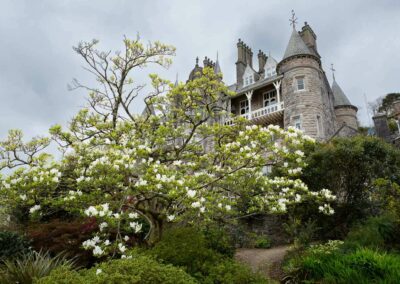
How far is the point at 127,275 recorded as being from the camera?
442 cm

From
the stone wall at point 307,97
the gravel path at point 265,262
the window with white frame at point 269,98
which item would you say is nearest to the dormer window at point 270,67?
the window with white frame at point 269,98

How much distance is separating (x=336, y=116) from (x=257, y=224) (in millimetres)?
17122

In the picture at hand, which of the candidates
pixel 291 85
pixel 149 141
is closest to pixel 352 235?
pixel 149 141

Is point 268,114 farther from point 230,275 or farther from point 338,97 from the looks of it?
point 230,275

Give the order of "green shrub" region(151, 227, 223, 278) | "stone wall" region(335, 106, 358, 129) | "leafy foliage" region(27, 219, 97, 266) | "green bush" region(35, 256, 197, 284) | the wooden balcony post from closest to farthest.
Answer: "green bush" region(35, 256, 197, 284) < "green shrub" region(151, 227, 223, 278) < "leafy foliage" region(27, 219, 97, 266) < the wooden balcony post < "stone wall" region(335, 106, 358, 129)

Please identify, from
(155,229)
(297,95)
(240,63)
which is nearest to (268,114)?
(297,95)

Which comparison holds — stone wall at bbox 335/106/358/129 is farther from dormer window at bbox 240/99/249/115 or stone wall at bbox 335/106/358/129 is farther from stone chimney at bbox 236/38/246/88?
stone chimney at bbox 236/38/246/88

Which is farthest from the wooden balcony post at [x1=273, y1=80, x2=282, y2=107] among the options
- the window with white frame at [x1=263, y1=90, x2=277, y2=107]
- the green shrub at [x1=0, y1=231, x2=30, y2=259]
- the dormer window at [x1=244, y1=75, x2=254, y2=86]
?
the green shrub at [x1=0, y1=231, x2=30, y2=259]

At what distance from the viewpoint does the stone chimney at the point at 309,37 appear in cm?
2781

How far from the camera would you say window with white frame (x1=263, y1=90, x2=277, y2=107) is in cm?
2765

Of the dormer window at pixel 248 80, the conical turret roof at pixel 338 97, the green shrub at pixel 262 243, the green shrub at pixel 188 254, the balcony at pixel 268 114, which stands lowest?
the green shrub at pixel 188 254

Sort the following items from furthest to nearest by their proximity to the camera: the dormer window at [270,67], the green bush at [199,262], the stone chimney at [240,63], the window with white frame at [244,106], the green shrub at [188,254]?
the stone chimney at [240,63], the window with white frame at [244,106], the dormer window at [270,67], the green shrub at [188,254], the green bush at [199,262]

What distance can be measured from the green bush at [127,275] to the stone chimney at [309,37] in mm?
27524

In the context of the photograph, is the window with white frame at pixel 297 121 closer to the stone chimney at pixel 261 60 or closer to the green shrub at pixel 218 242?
the stone chimney at pixel 261 60
